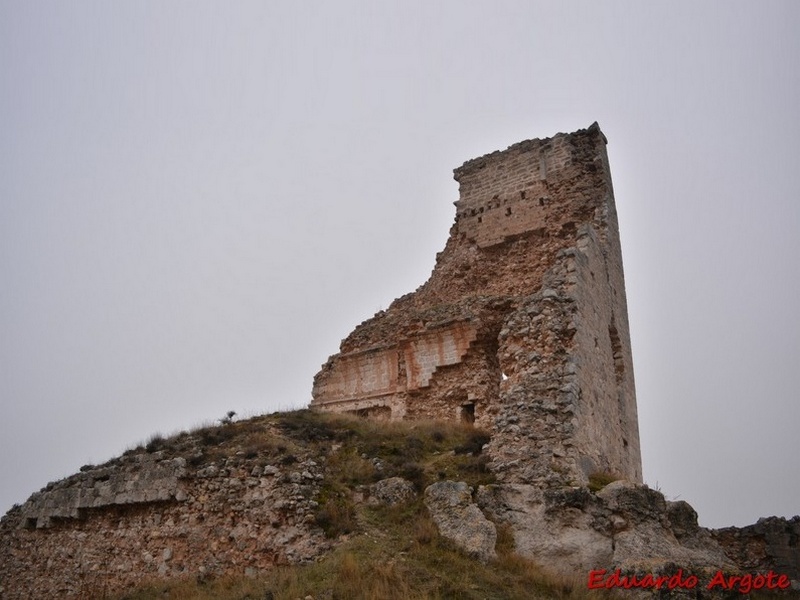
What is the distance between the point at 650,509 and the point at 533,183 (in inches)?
326

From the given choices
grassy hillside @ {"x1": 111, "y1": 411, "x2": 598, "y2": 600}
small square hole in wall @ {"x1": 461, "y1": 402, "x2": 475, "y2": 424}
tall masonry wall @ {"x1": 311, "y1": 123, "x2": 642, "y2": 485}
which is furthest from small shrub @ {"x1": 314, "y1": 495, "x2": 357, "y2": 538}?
small square hole in wall @ {"x1": 461, "y1": 402, "x2": 475, "y2": 424}

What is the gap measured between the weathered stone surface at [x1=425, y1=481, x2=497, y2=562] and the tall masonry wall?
91 centimetres

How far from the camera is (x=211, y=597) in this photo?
7.89m

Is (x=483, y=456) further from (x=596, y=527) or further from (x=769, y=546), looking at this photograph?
(x=769, y=546)

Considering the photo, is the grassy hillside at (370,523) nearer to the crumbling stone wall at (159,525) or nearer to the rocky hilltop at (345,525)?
the rocky hilltop at (345,525)

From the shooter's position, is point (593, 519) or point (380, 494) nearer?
point (593, 519)

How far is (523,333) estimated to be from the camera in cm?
1050

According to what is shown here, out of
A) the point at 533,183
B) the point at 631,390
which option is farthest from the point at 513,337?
the point at 533,183

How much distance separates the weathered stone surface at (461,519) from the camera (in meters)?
7.74

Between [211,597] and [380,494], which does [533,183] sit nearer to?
[380,494]

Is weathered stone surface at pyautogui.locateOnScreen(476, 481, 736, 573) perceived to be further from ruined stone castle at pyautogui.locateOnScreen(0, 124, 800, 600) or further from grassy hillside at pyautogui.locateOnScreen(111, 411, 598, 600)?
grassy hillside at pyautogui.locateOnScreen(111, 411, 598, 600)

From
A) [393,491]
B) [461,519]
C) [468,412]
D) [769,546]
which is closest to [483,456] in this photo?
[393,491]

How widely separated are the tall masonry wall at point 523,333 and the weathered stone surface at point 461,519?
3.00 feet

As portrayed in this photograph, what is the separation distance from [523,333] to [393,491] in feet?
10.3
